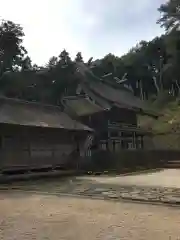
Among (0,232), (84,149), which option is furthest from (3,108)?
(0,232)

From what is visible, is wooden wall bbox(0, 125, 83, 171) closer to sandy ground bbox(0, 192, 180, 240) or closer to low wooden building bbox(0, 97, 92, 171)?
low wooden building bbox(0, 97, 92, 171)

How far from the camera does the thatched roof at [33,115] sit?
59.2 ft

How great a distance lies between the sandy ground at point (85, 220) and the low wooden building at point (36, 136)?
783 centimetres

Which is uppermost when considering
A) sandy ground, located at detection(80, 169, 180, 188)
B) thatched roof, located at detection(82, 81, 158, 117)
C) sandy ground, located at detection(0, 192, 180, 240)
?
thatched roof, located at detection(82, 81, 158, 117)

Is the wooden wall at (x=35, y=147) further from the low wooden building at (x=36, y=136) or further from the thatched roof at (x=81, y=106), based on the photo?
the thatched roof at (x=81, y=106)

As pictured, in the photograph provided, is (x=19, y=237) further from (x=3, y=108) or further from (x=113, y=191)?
(x=3, y=108)

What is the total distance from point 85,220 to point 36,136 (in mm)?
12509

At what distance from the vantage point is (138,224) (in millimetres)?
6855

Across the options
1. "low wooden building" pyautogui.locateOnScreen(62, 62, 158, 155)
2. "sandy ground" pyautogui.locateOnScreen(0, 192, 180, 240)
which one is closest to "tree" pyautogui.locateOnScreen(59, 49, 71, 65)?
"low wooden building" pyautogui.locateOnScreen(62, 62, 158, 155)

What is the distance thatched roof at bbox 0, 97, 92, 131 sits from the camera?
59.2ft

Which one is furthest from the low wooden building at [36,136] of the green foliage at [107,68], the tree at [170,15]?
the tree at [170,15]

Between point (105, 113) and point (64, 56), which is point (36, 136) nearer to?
point (105, 113)

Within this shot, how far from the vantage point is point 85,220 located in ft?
24.0

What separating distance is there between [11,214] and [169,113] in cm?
3480
